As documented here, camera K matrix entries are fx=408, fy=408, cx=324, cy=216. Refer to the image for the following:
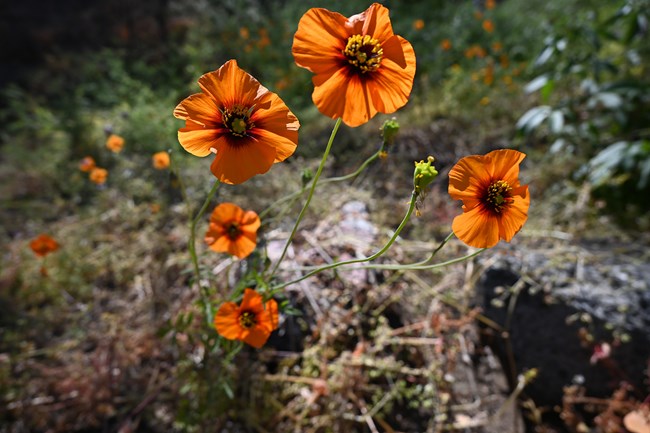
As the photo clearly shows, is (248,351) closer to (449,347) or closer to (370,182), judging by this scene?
(449,347)

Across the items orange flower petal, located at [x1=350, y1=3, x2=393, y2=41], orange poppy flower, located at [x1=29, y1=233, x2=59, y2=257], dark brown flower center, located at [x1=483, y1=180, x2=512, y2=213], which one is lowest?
dark brown flower center, located at [x1=483, y1=180, x2=512, y2=213]

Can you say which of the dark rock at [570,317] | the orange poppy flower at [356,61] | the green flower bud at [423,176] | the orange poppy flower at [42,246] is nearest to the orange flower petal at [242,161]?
the orange poppy flower at [356,61]

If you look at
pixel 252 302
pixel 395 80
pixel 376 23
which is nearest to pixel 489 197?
pixel 395 80

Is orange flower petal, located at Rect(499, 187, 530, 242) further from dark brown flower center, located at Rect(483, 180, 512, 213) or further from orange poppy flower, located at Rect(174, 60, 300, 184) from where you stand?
orange poppy flower, located at Rect(174, 60, 300, 184)

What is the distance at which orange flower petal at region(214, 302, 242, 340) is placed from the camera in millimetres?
1084

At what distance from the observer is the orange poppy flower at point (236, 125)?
2.58ft

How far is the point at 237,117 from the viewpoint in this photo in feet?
A: 2.75

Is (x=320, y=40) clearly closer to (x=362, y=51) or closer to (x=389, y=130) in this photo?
(x=362, y=51)

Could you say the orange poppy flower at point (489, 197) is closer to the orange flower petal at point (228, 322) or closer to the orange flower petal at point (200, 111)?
the orange flower petal at point (200, 111)

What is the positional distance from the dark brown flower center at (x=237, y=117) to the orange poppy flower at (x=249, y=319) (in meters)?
0.46

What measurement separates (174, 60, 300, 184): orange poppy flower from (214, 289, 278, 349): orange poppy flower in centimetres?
43

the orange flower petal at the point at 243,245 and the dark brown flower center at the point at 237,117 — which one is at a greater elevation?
the dark brown flower center at the point at 237,117

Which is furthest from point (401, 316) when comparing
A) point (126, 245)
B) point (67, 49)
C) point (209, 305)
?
point (67, 49)

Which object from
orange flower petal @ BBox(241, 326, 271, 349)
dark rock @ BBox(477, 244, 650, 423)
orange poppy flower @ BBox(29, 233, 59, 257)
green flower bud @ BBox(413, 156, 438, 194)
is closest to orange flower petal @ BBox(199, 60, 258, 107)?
green flower bud @ BBox(413, 156, 438, 194)
